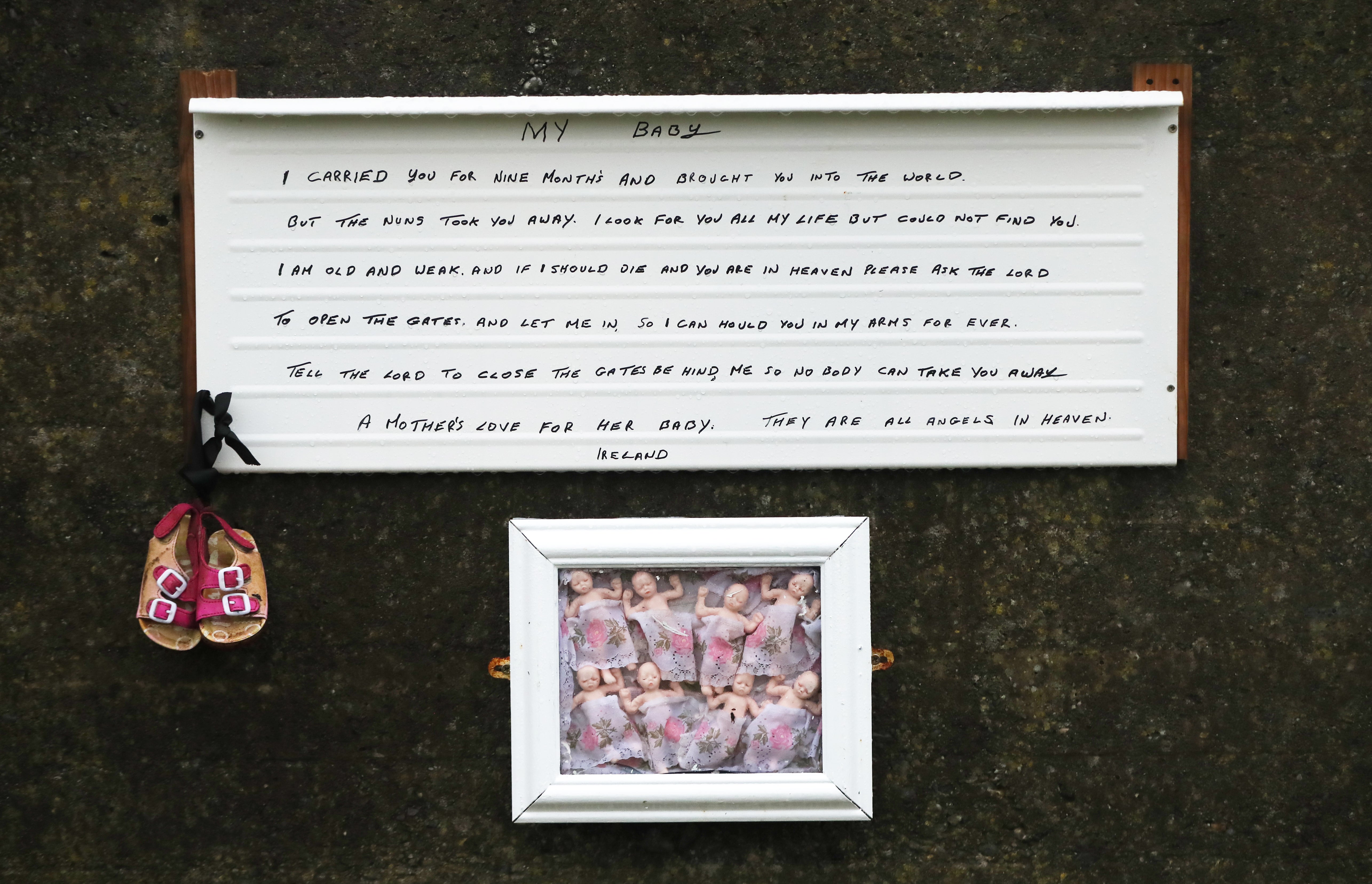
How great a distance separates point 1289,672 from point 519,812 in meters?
1.26

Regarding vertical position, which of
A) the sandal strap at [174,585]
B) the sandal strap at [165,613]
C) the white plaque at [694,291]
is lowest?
the sandal strap at [165,613]

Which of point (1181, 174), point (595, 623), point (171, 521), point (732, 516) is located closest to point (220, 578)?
point (171, 521)

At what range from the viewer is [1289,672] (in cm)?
133

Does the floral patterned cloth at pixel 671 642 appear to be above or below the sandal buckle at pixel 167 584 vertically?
below

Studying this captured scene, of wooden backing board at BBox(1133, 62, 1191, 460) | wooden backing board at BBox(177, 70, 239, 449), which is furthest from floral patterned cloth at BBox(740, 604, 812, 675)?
wooden backing board at BBox(177, 70, 239, 449)

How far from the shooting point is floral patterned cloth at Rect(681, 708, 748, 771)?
1.28 m

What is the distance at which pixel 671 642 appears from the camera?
128 cm

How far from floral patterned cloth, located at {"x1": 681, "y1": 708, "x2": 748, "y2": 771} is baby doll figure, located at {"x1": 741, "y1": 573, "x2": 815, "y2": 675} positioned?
3.3 inches

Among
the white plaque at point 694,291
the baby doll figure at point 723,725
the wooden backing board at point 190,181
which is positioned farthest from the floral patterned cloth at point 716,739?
the wooden backing board at point 190,181

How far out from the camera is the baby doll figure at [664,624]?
1.28m

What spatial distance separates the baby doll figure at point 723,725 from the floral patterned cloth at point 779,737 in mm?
19

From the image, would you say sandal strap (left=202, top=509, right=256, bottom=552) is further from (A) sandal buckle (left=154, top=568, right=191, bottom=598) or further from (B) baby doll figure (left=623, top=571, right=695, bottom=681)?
(B) baby doll figure (left=623, top=571, right=695, bottom=681)

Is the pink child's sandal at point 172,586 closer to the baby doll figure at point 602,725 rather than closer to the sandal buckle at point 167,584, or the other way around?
the sandal buckle at point 167,584

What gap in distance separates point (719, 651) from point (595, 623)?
20 centimetres
